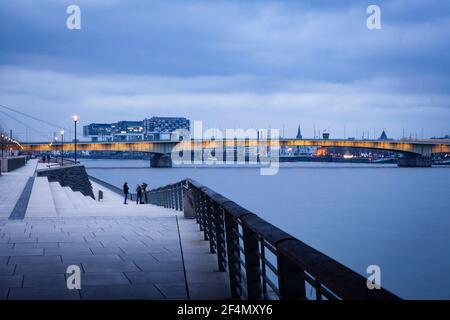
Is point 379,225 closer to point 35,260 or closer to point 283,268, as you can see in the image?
point 35,260

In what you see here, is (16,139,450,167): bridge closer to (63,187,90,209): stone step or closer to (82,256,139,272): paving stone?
(63,187,90,209): stone step

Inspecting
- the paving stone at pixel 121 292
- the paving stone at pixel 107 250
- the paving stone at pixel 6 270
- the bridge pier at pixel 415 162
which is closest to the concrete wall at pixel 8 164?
the paving stone at pixel 107 250

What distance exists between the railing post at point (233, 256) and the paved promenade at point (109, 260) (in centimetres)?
24

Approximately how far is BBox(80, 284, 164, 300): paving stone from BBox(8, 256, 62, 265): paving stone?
1.97 metres

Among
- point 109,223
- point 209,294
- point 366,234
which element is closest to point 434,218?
point 366,234

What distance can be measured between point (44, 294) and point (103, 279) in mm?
995

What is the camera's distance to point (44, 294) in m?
6.59

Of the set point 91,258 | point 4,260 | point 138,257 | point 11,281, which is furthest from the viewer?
point 138,257

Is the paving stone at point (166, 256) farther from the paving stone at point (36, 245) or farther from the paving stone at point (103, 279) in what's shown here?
the paving stone at point (36, 245)

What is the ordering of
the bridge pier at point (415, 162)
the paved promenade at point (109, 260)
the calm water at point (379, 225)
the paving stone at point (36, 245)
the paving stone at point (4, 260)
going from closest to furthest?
the paved promenade at point (109, 260), the paving stone at point (4, 260), the paving stone at point (36, 245), the calm water at point (379, 225), the bridge pier at point (415, 162)

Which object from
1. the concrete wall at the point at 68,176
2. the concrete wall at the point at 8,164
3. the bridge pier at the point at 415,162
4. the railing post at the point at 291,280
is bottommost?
the bridge pier at the point at 415,162

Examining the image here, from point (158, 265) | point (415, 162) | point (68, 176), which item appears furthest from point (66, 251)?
point (415, 162)

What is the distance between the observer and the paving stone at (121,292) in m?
6.51

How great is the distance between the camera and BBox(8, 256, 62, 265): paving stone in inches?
337
